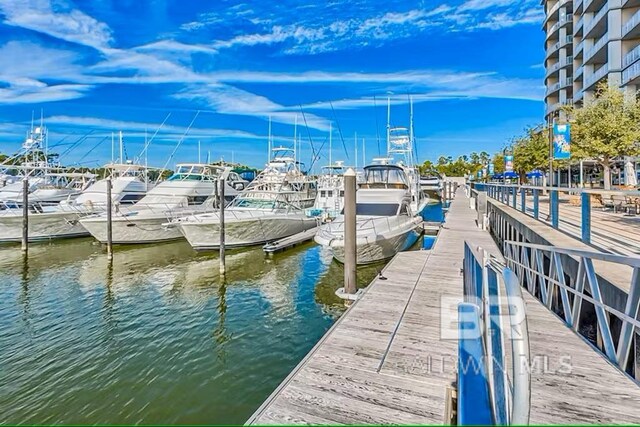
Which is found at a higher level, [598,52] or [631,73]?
[598,52]

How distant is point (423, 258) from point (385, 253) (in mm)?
3187

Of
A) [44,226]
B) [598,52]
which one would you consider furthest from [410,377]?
[598,52]

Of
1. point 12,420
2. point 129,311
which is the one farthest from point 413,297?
point 129,311

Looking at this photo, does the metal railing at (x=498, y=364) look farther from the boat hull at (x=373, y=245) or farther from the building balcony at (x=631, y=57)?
the building balcony at (x=631, y=57)

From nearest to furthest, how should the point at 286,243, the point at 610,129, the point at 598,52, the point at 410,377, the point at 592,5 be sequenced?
the point at 410,377
the point at 610,129
the point at 286,243
the point at 598,52
the point at 592,5

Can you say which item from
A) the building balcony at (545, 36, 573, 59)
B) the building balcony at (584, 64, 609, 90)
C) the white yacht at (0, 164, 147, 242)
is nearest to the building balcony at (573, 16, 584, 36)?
the building balcony at (545, 36, 573, 59)

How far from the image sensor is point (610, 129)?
1406 centimetres

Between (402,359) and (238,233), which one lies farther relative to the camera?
(238,233)

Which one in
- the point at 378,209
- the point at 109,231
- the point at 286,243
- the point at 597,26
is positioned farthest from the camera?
the point at 597,26

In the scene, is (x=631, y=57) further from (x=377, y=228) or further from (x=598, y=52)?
(x=377, y=228)

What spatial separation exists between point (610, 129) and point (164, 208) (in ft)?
64.5

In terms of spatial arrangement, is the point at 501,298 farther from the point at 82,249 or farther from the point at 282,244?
the point at 82,249

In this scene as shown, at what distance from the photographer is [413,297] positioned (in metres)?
6.05

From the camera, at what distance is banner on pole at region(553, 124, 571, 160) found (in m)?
15.9
